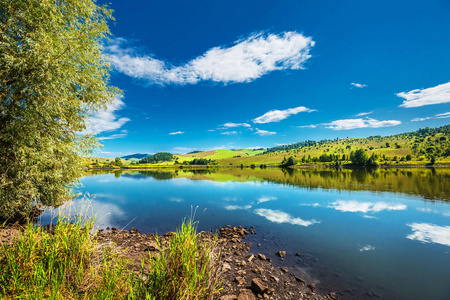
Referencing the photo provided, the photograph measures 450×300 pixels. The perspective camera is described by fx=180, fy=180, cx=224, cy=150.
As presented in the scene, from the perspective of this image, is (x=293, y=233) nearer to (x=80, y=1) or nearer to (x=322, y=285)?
(x=322, y=285)

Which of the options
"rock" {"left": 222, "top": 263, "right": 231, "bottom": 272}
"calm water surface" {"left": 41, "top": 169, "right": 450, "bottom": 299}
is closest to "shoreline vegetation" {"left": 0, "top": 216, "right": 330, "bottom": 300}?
"rock" {"left": 222, "top": 263, "right": 231, "bottom": 272}

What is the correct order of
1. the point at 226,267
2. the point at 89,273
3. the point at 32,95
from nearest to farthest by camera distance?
the point at 89,273, the point at 226,267, the point at 32,95

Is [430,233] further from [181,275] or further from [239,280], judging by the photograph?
[181,275]

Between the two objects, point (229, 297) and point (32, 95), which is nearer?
point (229, 297)

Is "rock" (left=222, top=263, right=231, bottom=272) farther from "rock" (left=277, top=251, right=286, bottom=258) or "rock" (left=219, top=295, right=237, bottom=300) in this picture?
"rock" (left=277, top=251, right=286, bottom=258)

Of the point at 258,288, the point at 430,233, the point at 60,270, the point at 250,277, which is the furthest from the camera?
the point at 430,233

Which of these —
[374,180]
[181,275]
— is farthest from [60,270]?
[374,180]

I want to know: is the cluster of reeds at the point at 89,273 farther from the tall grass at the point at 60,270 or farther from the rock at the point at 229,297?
the rock at the point at 229,297

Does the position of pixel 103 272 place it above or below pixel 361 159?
below

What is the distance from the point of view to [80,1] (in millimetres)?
15086

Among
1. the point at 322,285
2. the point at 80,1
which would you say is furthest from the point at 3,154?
the point at 322,285

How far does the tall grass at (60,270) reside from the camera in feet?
15.6

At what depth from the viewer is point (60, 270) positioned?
5.27m

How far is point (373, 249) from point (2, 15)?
97.3 feet
